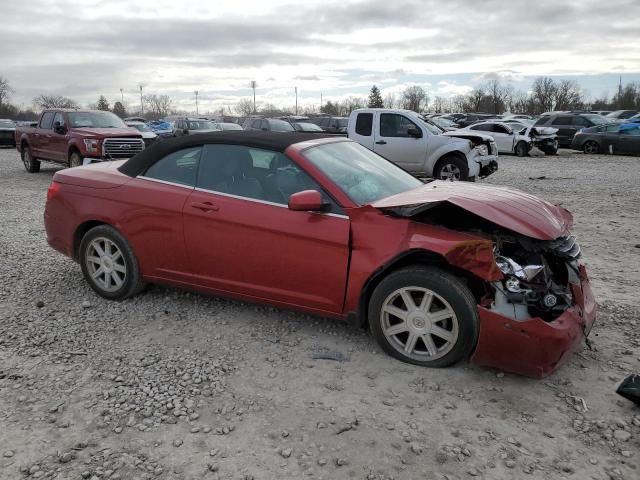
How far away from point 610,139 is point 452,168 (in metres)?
11.5

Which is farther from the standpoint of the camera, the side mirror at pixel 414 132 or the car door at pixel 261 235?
the side mirror at pixel 414 132

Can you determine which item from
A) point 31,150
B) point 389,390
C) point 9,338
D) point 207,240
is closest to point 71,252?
point 9,338

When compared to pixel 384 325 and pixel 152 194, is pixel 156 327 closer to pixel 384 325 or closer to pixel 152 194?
pixel 152 194

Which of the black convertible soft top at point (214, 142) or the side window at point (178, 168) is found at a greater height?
the black convertible soft top at point (214, 142)

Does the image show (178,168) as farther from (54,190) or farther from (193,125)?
(193,125)

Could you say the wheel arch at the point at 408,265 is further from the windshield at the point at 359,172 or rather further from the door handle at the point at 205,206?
the door handle at the point at 205,206

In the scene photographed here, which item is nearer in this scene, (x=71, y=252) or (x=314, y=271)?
(x=314, y=271)

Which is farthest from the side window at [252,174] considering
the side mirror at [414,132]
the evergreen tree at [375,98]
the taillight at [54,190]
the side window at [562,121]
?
the evergreen tree at [375,98]

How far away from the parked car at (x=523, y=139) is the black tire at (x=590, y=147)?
1.12 m

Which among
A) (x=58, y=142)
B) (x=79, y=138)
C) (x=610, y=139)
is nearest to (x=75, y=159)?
(x=79, y=138)

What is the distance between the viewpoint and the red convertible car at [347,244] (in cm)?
347

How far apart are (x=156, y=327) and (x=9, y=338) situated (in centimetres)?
112

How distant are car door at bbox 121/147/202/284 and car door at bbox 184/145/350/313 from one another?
0.10 meters

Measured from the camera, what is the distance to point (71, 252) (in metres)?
5.14
